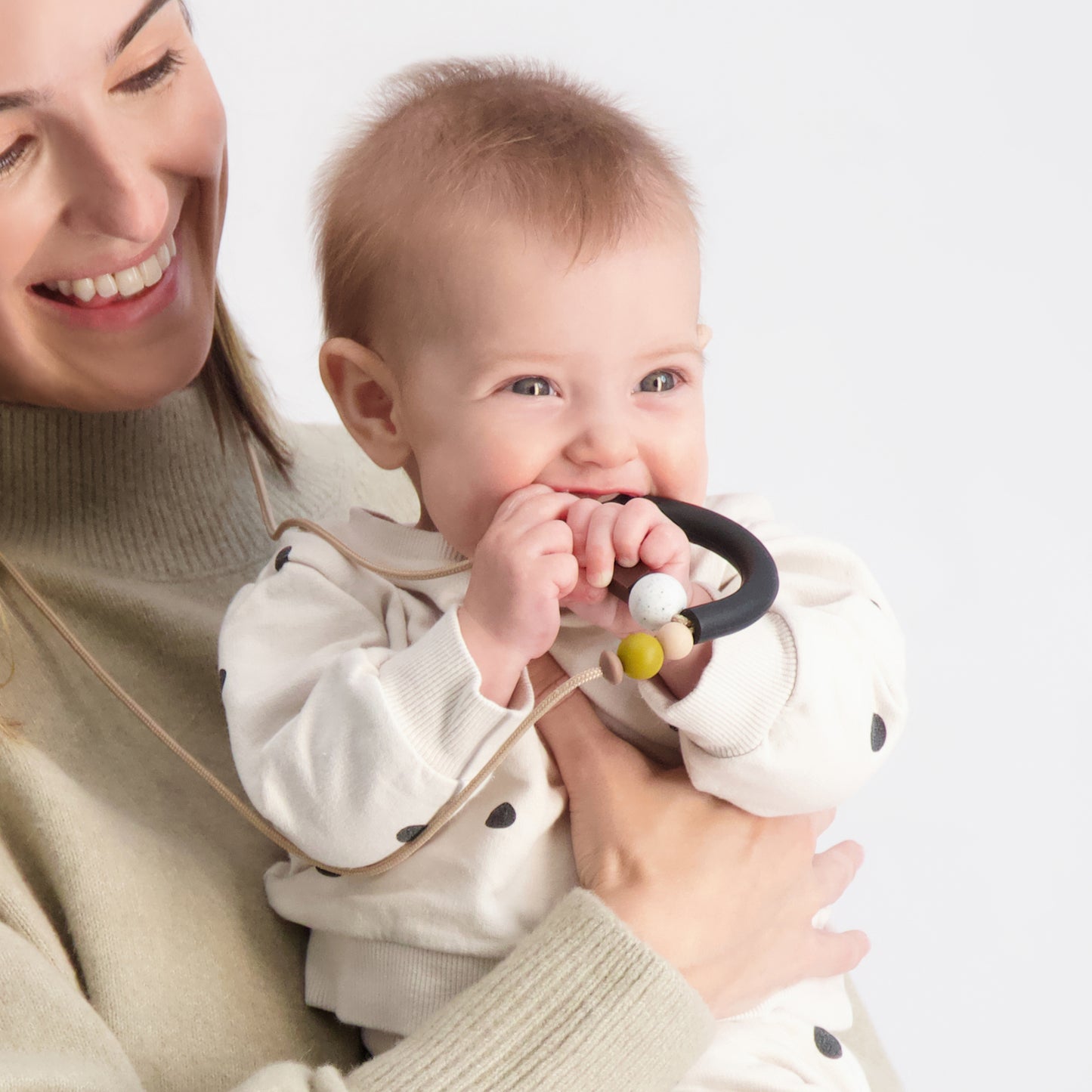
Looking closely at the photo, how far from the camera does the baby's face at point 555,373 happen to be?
47.8 inches

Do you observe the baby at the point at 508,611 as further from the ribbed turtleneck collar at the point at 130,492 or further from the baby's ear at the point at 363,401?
the ribbed turtleneck collar at the point at 130,492

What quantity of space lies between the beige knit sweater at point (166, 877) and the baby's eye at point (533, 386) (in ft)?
1.39

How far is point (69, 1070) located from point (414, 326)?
662 millimetres

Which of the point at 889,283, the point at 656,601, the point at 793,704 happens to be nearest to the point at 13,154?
the point at 656,601

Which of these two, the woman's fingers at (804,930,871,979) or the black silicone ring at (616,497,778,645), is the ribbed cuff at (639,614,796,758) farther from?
the woman's fingers at (804,930,871,979)

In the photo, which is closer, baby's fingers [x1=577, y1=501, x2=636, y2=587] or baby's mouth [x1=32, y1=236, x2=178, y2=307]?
baby's fingers [x1=577, y1=501, x2=636, y2=587]

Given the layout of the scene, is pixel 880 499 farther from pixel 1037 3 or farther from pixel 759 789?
pixel 759 789

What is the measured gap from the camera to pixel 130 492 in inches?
61.5

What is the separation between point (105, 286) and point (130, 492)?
0.76 ft

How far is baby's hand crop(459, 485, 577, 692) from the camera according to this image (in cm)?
114

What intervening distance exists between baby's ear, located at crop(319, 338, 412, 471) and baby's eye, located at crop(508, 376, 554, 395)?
15cm

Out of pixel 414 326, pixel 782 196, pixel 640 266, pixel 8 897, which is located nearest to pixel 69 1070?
pixel 8 897

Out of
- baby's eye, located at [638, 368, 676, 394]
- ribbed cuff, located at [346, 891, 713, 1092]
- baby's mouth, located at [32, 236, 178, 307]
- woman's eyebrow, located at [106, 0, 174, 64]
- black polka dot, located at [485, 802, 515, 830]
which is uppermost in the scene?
woman's eyebrow, located at [106, 0, 174, 64]

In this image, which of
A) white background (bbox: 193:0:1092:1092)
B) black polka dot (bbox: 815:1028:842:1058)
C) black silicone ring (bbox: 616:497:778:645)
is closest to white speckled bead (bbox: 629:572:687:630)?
black silicone ring (bbox: 616:497:778:645)
